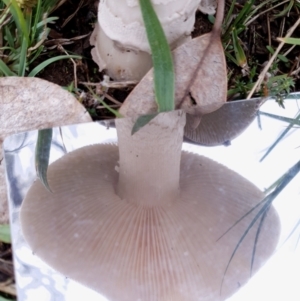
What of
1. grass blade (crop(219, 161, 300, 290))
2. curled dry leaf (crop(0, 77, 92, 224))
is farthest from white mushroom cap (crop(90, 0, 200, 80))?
grass blade (crop(219, 161, 300, 290))

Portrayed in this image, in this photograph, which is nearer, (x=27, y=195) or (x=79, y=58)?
(x=27, y=195)

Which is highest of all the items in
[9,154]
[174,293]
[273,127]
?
[273,127]

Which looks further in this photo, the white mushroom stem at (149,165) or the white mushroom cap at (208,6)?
the white mushroom cap at (208,6)

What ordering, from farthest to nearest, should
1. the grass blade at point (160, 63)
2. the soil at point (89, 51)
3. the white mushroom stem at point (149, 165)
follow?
1. the soil at point (89, 51)
2. the white mushroom stem at point (149, 165)
3. the grass blade at point (160, 63)

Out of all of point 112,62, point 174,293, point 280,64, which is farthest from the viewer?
point 280,64

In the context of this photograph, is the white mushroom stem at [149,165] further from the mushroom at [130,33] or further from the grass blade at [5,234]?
the grass blade at [5,234]

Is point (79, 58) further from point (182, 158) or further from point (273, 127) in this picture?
point (273, 127)

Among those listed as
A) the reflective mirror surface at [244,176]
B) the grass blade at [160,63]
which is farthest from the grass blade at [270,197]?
the grass blade at [160,63]

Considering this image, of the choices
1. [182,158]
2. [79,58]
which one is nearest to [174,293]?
[182,158]
